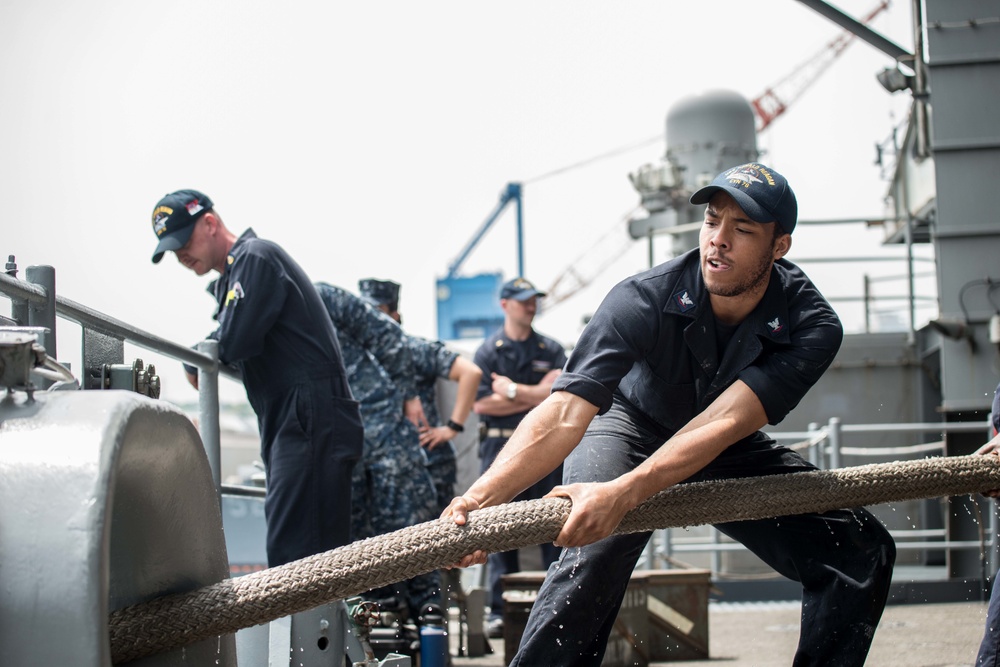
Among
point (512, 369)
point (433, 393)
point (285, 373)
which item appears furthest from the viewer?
point (512, 369)

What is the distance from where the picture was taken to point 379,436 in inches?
241

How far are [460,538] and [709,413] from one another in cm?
86

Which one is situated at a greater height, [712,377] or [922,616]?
[712,377]

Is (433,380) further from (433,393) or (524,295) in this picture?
(524,295)

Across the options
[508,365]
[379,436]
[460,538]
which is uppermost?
[508,365]

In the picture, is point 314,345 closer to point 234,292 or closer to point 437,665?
point 234,292

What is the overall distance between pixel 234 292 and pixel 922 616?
15.8 feet

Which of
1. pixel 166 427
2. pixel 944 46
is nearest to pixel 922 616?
pixel 944 46

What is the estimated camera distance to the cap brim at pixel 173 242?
185 inches

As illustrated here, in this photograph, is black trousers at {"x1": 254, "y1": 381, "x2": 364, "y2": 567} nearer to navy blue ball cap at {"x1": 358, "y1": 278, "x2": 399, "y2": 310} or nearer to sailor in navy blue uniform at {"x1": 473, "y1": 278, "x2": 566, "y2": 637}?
navy blue ball cap at {"x1": 358, "y1": 278, "x2": 399, "y2": 310}

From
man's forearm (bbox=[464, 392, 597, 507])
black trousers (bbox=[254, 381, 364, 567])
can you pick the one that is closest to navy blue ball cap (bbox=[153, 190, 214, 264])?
black trousers (bbox=[254, 381, 364, 567])

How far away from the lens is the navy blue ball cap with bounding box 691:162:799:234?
10.7ft

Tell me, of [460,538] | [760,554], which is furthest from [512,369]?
[460,538]

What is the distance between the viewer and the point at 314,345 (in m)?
4.65
